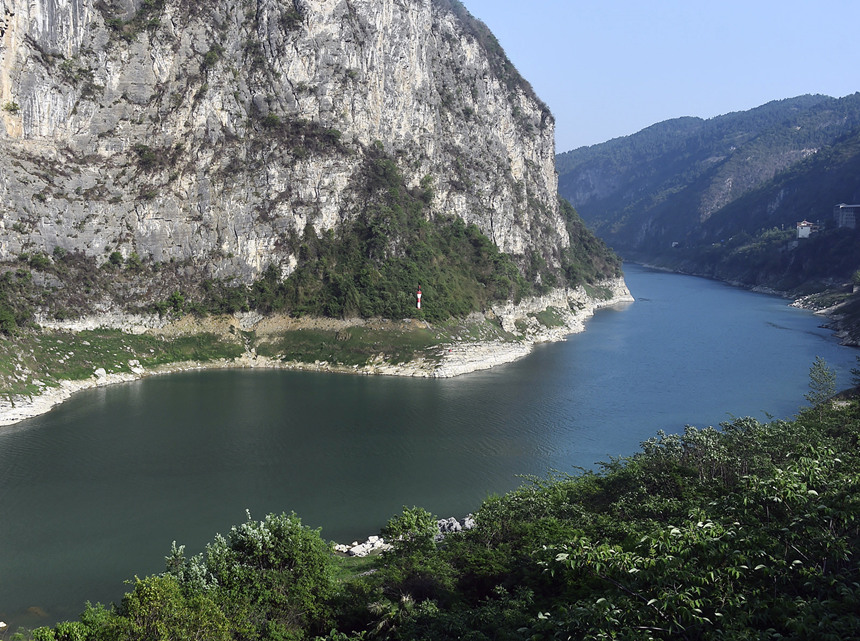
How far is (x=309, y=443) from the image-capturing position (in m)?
39.2

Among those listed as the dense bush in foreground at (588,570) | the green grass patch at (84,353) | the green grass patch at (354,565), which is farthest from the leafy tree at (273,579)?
the green grass patch at (84,353)

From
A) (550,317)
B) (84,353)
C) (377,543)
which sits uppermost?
(84,353)

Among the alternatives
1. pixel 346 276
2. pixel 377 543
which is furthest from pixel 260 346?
pixel 377 543

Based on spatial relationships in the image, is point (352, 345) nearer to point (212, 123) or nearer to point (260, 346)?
point (260, 346)

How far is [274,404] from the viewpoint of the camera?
1866 inches

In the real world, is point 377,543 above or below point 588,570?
below

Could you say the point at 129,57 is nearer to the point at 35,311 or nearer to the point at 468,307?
the point at 35,311

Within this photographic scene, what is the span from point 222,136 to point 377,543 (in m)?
47.8

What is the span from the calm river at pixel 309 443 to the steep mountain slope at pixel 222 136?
46.7ft

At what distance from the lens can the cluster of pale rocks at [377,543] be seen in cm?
2658

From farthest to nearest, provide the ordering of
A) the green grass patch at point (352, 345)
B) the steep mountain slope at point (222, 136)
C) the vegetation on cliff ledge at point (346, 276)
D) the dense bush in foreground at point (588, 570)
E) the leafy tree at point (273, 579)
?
the green grass patch at point (352, 345)
the steep mountain slope at point (222, 136)
the vegetation on cliff ledge at point (346, 276)
the leafy tree at point (273, 579)
the dense bush in foreground at point (588, 570)

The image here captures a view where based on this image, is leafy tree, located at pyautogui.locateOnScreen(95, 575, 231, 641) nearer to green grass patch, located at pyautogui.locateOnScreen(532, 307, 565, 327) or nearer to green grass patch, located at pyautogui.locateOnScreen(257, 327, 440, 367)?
green grass patch, located at pyautogui.locateOnScreen(257, 327, 440, 367)

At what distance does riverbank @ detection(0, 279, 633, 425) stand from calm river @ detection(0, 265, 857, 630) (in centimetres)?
203

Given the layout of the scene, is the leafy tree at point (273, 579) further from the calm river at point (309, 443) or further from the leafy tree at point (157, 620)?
the calm river at point (309, 443)
